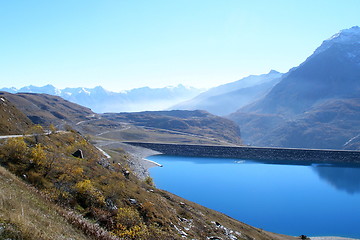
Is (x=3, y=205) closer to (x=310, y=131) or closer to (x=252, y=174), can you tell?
(x=252, y=174)

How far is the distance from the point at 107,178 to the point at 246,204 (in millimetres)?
34582

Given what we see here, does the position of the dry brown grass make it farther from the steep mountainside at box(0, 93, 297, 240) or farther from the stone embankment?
the stone embankment

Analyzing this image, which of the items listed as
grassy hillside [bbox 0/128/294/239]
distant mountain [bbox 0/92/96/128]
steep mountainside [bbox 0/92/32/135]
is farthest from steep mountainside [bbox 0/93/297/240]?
distant mountain [bbox 0/92/96/128]

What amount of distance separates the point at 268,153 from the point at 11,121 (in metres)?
88.3

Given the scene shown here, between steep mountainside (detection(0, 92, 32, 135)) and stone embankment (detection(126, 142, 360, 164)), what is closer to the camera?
steep mountainside (detection(0, 92, 32, 135))

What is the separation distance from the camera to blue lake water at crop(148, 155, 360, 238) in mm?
39656

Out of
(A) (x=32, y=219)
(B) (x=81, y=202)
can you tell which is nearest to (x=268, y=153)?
(B) (x=81, y=202)

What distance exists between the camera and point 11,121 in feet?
70.8

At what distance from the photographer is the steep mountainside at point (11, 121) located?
2022 centimetres

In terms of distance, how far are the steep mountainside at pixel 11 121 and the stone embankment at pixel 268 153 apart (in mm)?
80564

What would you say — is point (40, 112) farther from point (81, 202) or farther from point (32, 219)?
point (32, 219)

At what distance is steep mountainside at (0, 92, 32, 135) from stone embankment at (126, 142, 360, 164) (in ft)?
264

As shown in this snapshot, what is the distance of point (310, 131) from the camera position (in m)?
185

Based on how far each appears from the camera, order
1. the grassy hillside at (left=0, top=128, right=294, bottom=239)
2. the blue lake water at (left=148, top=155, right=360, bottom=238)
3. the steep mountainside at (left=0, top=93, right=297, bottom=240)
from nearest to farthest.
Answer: the steep mountainside at (left=0, top=93, right=297, bottom=240) → the grassy hillside at (left=0, top=128, right=294, bottom=239) → the blue lake water at (left=148, top=155, right=360, bottom=238)
